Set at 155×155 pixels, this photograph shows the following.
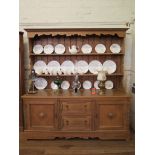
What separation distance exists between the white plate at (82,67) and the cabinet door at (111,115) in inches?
31.8

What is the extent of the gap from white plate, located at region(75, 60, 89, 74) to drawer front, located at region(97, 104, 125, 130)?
2.73 ft

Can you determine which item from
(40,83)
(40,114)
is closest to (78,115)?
(40,114)

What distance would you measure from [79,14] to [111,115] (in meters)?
1.96

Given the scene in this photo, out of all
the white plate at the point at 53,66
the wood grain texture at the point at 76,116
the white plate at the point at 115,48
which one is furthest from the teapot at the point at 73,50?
the wood grain texture at the point at 76,116

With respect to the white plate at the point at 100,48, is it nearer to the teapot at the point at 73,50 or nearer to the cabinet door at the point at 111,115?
the teapot at the point at 73,50

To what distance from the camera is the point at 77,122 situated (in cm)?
360

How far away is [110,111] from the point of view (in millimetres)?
3576

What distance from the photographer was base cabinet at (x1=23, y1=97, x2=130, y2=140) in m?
3.57

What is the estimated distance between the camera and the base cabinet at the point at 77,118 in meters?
3.57

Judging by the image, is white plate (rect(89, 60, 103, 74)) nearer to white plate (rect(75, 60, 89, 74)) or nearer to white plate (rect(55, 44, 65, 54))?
white plate (rect(75, 60, 89, 74))
